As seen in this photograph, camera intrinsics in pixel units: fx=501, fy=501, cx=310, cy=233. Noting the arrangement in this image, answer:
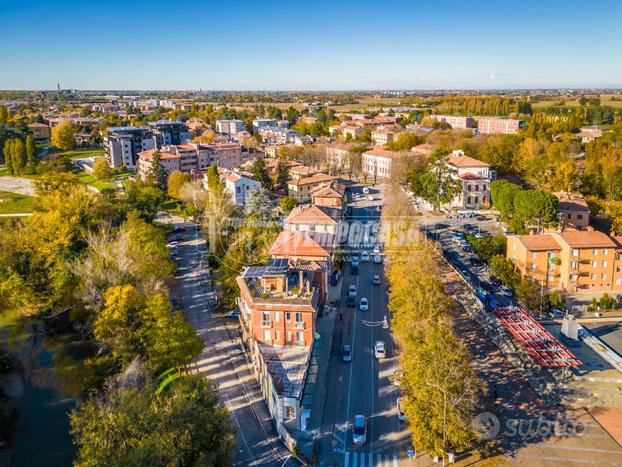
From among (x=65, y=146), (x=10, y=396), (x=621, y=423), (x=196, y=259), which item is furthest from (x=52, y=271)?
(x=65, y=146)

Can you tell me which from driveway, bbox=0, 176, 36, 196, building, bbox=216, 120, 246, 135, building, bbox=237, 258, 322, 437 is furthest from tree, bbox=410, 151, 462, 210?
building, bbox=216, 120, 246, 135

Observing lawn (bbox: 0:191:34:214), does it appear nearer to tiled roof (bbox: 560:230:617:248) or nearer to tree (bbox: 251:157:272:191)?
tree (bbox: 251:157:272:191)

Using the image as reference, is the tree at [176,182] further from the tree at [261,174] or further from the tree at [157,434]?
the tree at [157,434]

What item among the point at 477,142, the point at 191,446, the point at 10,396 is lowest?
the point at 10,396

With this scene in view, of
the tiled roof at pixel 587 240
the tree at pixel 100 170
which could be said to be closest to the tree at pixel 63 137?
the tree at pixel 100 170

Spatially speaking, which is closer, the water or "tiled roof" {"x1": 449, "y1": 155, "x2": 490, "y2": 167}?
the water

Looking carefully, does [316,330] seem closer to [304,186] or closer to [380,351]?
[380,351]

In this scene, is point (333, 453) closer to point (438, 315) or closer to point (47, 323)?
point (438, 315)
